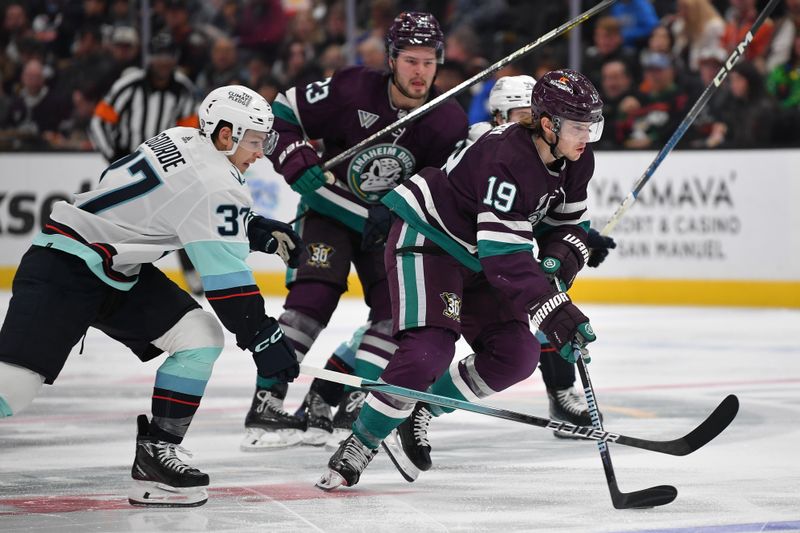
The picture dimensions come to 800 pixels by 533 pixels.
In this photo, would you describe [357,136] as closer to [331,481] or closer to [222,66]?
[331,481]

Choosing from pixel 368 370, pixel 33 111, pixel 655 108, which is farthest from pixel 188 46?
pixel 368 370

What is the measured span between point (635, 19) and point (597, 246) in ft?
16.0

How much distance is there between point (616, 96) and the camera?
9125 mm

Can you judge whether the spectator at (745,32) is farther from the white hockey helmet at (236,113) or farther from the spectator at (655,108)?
the white hockey helmet at (236,113)

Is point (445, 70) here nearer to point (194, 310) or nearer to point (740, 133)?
point (740, 133)

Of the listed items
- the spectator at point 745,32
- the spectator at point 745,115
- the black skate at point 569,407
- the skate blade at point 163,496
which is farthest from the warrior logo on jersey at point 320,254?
the spectator at point 745,32

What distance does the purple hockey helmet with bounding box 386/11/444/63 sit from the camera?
15.0ft

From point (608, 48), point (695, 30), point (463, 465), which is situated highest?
point (695, 30)

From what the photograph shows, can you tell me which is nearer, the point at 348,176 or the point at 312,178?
the point at 312,178

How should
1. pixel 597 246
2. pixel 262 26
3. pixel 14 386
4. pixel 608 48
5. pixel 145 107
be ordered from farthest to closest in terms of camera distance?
pixel 262 26
pixel 608 48
pixel 145 107
pixel 597 246
pixel 14 386

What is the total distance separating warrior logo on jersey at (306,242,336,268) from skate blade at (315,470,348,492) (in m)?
1.10

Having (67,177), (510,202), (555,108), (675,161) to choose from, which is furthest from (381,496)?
(67,177)

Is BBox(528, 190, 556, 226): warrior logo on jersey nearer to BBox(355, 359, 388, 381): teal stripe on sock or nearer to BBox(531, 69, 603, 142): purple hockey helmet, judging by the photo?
BBox(531, 69, 603, 142): purple hockey helmet

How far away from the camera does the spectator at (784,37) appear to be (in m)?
8.44
